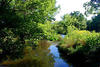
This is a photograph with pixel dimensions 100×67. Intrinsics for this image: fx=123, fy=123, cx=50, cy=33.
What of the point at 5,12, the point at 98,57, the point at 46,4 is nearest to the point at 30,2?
the point at 46,4

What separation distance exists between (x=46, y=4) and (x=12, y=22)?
2.36 meters

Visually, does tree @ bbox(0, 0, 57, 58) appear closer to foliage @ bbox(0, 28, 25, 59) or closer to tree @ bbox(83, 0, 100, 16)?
foliage @ bbox(0, 28, 25, 59)

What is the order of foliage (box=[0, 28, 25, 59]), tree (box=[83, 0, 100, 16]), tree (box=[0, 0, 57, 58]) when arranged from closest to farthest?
tree (box=[0, 0, 57, 58]) → foliage (box=[0, 28, 25, 59]) → tree (box=[83, 0, 100, 16])

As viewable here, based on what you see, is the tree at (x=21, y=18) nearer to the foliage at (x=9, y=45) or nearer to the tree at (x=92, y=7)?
the foliage at (x=9, y=45)

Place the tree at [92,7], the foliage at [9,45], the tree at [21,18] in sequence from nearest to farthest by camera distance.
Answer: the tree at [21,18]
the foliage at [9,45]
the tree at [92,7]

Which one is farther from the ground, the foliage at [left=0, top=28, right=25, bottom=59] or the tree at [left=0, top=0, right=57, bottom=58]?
the tree at [left=0, top=0, right=57, bottom=58]

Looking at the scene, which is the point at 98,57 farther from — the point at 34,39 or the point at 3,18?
the point at 3,18

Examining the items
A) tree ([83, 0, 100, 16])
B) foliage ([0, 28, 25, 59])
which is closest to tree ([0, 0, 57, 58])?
foliage ([0, 28, 25, 59])

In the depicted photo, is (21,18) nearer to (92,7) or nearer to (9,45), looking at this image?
(9,45)

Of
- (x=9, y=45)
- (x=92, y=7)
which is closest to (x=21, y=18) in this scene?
(x=9, y=45)

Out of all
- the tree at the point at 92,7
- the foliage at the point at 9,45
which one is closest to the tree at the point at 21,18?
the foliage at the point at 9,45

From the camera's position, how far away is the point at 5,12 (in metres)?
5.16

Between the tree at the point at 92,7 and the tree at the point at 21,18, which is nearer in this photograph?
the tree at the point at 21,18

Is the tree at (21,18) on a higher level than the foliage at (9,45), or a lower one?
higher
